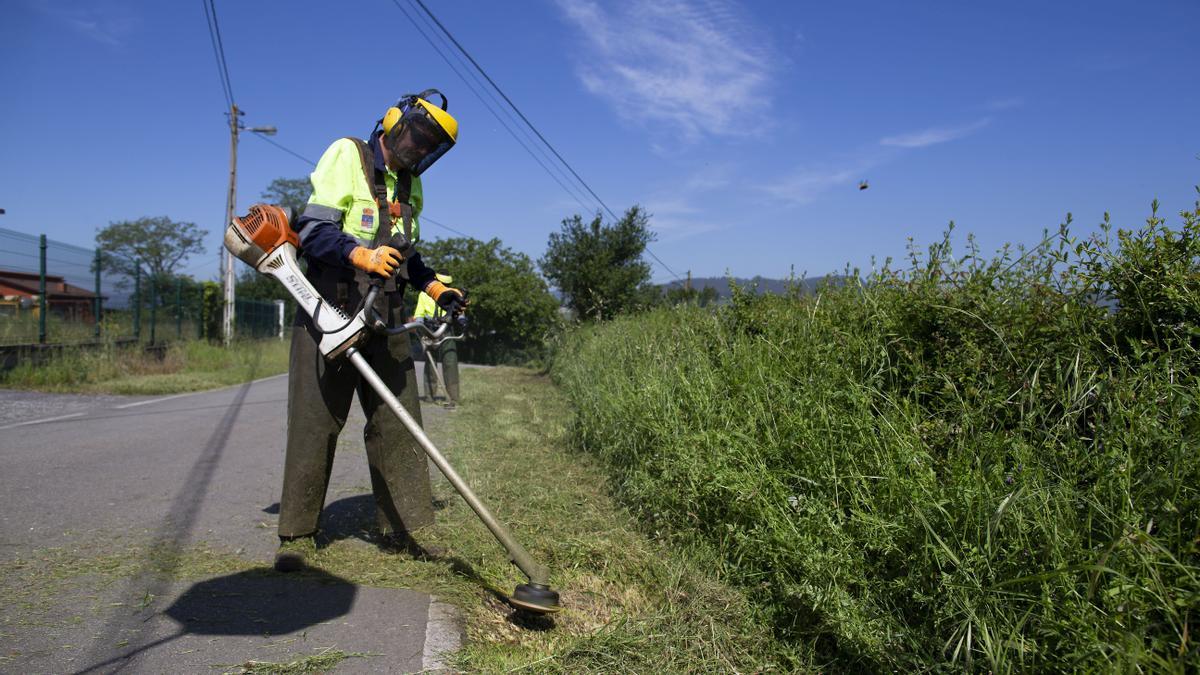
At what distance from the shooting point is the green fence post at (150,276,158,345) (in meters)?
15.8

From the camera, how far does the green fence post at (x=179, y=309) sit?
57.8ft

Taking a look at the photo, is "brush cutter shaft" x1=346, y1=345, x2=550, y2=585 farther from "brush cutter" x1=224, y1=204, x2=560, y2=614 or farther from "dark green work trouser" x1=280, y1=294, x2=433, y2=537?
"dark green work trouser" x1=280, y1=294, x2=433, y2=537

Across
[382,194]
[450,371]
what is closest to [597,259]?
[450,371]

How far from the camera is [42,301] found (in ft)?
38.5

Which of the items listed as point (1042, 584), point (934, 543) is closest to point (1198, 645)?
point (1042, 584)

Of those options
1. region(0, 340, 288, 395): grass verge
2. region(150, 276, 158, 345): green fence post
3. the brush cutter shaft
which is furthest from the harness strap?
region(150, 276, 158, 345): green fence post

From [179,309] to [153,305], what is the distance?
199 cm

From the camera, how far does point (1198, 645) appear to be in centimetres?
161

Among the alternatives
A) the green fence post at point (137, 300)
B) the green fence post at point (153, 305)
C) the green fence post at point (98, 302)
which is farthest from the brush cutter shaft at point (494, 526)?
the green fence post at point (153, 305)

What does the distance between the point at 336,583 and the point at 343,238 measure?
143 centimetres

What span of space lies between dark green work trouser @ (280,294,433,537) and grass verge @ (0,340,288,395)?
9172mm

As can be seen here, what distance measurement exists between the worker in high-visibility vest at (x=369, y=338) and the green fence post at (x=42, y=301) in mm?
10976

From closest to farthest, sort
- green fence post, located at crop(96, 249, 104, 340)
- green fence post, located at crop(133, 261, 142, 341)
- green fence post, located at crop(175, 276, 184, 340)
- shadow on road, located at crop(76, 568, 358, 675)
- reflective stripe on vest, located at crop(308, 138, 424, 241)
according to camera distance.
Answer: shadow on road, located at crop(76, 568, 358, 675) → reflective stripe on vest, located at crop(308, 138, 424, 241) → green fence post, located at crop(96, 249, 104, 340) → green fence post, located at crop(133, 261, 142, 341) → green fence post, located at crop(175, 276, 184, 340)

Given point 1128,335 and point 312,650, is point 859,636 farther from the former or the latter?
point 312,650
